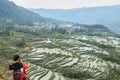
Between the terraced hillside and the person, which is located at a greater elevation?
the person

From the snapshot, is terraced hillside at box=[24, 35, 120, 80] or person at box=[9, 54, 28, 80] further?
terraced hillside at box=[24, 35, 120, 80]

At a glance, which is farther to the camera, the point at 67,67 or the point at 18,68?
the point at 67,67

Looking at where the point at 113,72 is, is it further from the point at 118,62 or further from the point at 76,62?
the point at 118,62

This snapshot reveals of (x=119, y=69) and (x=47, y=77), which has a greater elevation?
(x=47, y=77)

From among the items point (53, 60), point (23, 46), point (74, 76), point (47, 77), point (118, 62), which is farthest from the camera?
point (23, 46)

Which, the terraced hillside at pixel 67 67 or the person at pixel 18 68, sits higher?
the person at pixel 18 68

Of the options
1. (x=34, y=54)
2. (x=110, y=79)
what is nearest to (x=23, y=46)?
(x=34, y=54)

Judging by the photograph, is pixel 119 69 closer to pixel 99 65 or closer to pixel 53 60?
pixel 99 65

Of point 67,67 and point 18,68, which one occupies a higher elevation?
point 18,68

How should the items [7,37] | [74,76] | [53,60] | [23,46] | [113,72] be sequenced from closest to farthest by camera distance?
[74,76] < [113,72] < [53,60] < [23,46] < [7,37]

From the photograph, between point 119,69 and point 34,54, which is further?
point 34,54

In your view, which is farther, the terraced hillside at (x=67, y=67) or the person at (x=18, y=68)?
the terraced hillside at (x=67, y=67)
